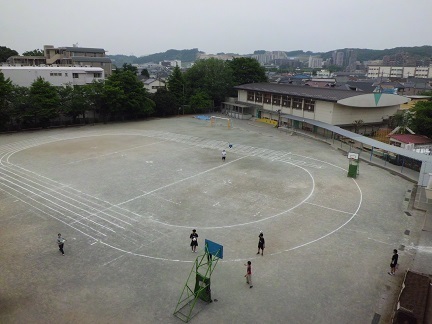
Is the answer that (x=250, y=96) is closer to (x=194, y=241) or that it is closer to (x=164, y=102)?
(x=164, y=102)

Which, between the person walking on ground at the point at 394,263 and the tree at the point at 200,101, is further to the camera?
the tree at the point at 200,101

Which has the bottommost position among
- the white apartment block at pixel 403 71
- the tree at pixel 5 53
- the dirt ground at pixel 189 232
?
the dirt ground at pixel 189 232

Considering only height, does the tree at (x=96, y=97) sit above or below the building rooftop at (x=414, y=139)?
above

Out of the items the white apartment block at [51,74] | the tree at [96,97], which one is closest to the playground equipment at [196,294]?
the tree at [96,97]

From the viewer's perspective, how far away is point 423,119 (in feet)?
119

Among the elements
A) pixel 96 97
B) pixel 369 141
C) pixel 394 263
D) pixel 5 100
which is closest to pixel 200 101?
pixel 96 97

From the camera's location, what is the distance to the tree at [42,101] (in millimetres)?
43938

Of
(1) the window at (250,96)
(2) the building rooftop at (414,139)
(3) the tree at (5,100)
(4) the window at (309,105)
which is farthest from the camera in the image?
(1) the window at (250,96)

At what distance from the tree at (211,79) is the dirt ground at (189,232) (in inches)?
1250

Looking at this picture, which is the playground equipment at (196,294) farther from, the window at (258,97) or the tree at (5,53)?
the tree at (5,53)

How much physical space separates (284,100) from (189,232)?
39056mm

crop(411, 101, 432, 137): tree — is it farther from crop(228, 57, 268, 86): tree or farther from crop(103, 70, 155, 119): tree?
crop(103, 70, 155, 119): tree

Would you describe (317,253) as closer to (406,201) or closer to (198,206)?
(198,206)

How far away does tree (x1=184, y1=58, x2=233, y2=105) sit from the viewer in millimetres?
64000
